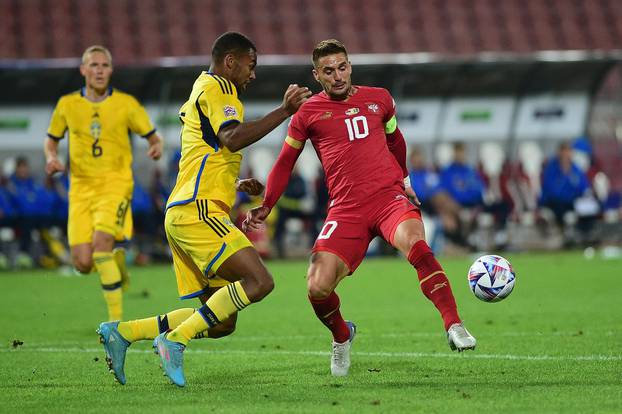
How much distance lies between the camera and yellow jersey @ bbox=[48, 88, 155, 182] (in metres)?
11.1

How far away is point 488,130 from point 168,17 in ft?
30.3

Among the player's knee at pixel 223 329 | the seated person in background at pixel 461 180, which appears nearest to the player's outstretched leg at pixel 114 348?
the player's knee at pixel 223 329

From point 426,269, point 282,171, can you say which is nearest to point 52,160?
point 282,171

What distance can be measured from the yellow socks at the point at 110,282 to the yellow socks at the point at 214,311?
3.49 m

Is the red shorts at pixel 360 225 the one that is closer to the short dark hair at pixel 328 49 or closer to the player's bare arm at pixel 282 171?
the player's bare arm at pixel 282 171

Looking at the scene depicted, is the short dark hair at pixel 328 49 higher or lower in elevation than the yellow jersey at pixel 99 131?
higher

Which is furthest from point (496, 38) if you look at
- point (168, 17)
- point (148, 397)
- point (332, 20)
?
point (148, 397)

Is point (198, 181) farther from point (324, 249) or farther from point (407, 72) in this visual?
point (407, 72)

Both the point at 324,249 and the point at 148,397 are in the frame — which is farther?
the point at 324,249

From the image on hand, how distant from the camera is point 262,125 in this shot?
7.05 metres

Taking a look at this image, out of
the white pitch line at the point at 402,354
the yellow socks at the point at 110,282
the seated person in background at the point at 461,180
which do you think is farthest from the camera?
the seated person in background at the point at 461,180

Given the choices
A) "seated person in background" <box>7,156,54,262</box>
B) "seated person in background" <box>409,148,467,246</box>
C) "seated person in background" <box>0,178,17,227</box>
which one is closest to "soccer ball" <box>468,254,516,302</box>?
"seated person in background" <box>409,148,467,246</box>

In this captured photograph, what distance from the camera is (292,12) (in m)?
29.3

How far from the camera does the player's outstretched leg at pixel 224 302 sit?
7.16 metres
